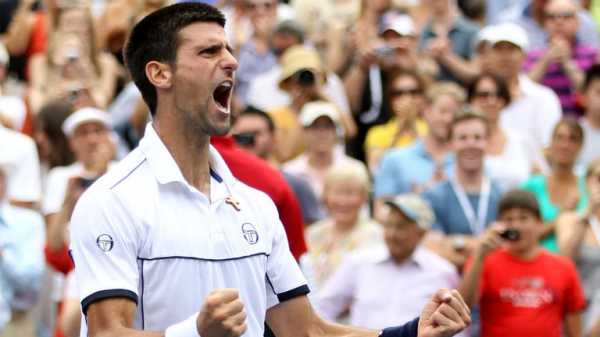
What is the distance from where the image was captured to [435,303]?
15.8ft

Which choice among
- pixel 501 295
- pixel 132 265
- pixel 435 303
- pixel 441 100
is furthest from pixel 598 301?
pixel 132 265

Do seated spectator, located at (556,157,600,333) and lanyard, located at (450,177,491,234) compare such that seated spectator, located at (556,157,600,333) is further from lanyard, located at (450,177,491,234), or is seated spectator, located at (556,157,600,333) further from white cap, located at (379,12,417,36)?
white cap, located at (379,12,417,36)

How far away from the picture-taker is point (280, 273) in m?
5.00

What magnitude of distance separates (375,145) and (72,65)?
270 cm

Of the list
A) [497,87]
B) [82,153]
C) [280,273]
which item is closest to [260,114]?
[82,153]

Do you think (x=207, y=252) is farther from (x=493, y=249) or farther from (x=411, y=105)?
(x=411, y=105)

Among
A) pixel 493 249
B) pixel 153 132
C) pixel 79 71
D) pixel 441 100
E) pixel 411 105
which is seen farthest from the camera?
pixel 79 71

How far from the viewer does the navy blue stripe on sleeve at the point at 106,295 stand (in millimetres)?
4496

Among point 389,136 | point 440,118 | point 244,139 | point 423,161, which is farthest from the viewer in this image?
point 389,136

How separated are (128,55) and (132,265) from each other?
2.60ft

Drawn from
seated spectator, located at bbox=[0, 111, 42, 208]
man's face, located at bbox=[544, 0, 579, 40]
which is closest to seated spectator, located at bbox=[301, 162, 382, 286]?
seated spectator, located at bbox=[0, 111, 42, 208]

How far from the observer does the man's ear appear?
192 inches

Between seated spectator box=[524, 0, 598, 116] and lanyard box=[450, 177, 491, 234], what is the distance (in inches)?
120

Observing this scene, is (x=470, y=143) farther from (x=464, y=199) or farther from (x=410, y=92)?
(x=410, y=92)
